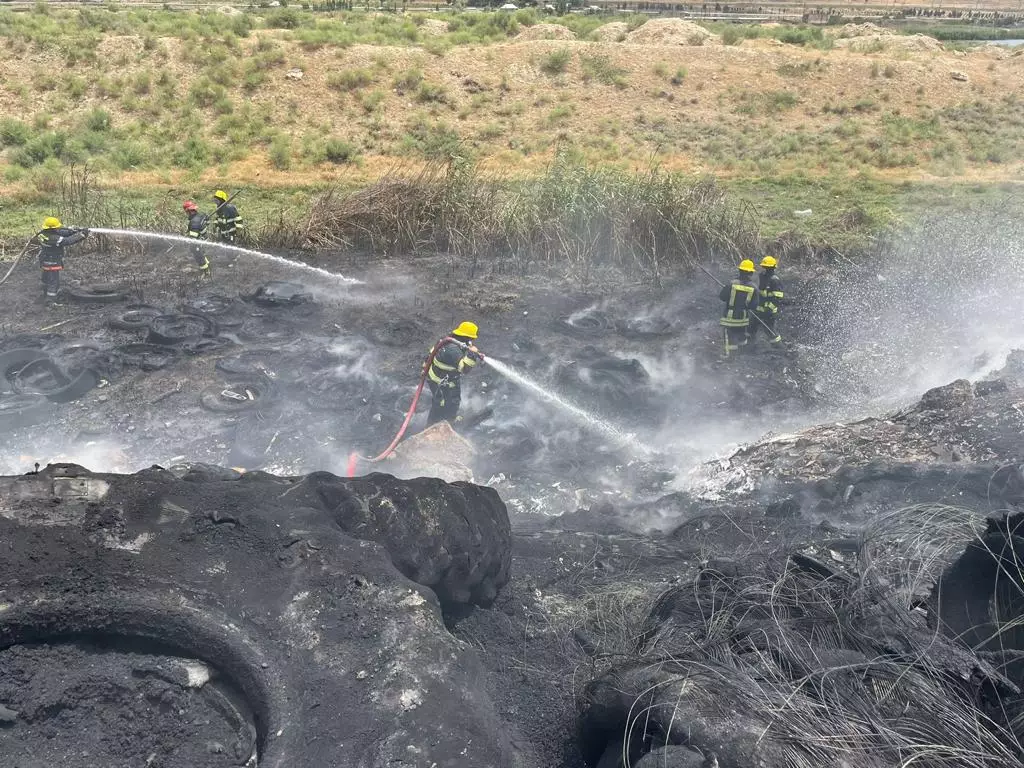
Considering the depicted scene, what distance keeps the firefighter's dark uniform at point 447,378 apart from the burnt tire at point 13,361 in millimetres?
5243

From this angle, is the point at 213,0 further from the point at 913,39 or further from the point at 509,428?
the point at 509,428

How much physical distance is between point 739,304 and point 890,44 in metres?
33.1

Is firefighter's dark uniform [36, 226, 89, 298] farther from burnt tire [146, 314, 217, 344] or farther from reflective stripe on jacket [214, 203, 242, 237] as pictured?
reflective stripe on jacket [214, 203, 242, 237]

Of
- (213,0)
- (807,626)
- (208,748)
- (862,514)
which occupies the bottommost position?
(862,514)

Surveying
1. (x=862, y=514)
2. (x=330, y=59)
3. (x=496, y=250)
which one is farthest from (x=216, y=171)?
(x=862, y=514)

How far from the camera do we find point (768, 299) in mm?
11586

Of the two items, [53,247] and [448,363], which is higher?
[53,247]

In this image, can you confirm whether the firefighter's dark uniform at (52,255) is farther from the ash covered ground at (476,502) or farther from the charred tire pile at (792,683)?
the charred tire pile at (792,683)

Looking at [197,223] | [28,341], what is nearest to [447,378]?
[28,341]

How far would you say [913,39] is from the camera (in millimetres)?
37469

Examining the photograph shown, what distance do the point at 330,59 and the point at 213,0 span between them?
67.7 ft

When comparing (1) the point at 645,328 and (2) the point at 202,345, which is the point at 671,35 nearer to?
(1) the point at 645,328

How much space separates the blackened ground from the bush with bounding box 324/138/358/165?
2155 centimetres

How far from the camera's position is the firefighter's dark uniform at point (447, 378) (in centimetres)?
888
